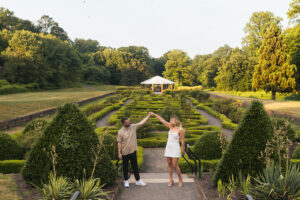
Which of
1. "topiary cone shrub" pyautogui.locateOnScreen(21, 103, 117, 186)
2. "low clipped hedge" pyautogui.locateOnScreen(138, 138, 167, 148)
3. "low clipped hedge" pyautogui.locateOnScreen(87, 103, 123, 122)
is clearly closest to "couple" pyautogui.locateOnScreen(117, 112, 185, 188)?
"topiary cone shrub" pyautogui.locateOnScreen(21, 103, 117, 186)

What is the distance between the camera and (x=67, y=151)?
4.05m

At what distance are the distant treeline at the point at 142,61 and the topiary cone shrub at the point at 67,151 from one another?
24.8 m

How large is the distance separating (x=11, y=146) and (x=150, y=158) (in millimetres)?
4439

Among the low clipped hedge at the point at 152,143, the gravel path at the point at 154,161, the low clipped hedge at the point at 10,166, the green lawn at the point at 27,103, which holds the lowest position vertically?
the gravel path at the point at 154,161

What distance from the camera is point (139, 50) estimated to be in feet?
235

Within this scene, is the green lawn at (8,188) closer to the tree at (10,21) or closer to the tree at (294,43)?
the tree at (294,43)

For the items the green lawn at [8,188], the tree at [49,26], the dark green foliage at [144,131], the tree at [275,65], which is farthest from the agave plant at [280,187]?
the tree at [49,26]

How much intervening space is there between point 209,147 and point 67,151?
13.0 feet

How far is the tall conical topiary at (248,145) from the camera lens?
396 centimetres

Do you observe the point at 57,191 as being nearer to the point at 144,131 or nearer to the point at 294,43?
the point at 144,131

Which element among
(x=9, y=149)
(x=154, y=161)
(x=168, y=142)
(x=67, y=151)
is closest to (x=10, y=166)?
(x=9, y=149)

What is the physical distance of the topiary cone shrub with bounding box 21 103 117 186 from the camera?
4.00 m

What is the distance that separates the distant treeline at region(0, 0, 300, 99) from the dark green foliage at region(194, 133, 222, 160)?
21.5 meters

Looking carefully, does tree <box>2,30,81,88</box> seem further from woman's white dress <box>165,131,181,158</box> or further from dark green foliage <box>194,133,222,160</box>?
woman's white dress <box>165,131,181,158</box>
